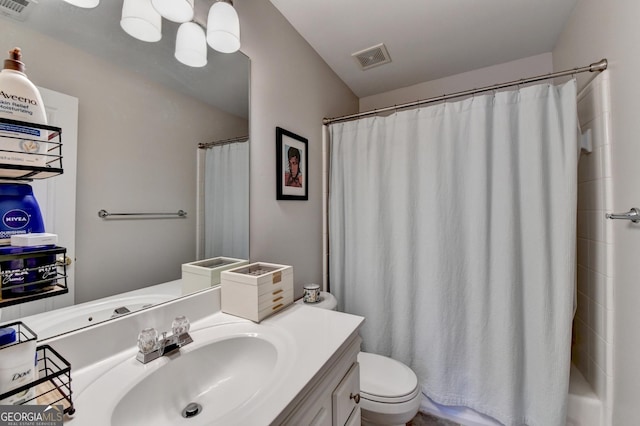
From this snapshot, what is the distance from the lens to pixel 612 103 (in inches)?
45.7

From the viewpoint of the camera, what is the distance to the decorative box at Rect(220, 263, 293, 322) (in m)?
1.00

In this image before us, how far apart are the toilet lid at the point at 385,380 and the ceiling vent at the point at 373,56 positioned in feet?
6.43

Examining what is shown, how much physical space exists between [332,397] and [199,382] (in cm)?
41

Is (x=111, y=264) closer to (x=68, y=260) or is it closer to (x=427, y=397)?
(x=68, y=260)

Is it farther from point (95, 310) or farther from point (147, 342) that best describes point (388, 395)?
point (95, 310)

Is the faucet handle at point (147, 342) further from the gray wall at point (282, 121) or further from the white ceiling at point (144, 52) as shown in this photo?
the white ceiling at point (144, 52)

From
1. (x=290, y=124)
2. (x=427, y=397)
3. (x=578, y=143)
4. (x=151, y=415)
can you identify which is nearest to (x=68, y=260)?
(x=151, y=415)

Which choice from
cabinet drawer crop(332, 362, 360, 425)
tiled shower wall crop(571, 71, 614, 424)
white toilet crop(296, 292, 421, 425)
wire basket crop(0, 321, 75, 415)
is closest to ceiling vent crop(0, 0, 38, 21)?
wire basket crop(0, 321, 75, 415)

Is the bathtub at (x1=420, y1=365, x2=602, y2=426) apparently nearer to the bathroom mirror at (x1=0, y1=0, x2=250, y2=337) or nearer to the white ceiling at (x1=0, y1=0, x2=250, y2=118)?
the bathroom mirror at (x1=0, y1=0, x2=250, y2=337)

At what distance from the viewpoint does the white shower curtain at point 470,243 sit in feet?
4.20

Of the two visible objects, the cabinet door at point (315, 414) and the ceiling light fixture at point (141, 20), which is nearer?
the cabinet door at point (315, 414)

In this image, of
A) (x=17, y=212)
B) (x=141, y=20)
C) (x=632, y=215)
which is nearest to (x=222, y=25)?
(x=141, y=20)

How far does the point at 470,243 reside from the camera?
1470 millimetres

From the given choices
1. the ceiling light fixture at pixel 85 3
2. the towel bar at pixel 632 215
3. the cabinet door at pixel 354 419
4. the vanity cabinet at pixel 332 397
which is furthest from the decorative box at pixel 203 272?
the towel bar at pixel 632 215
